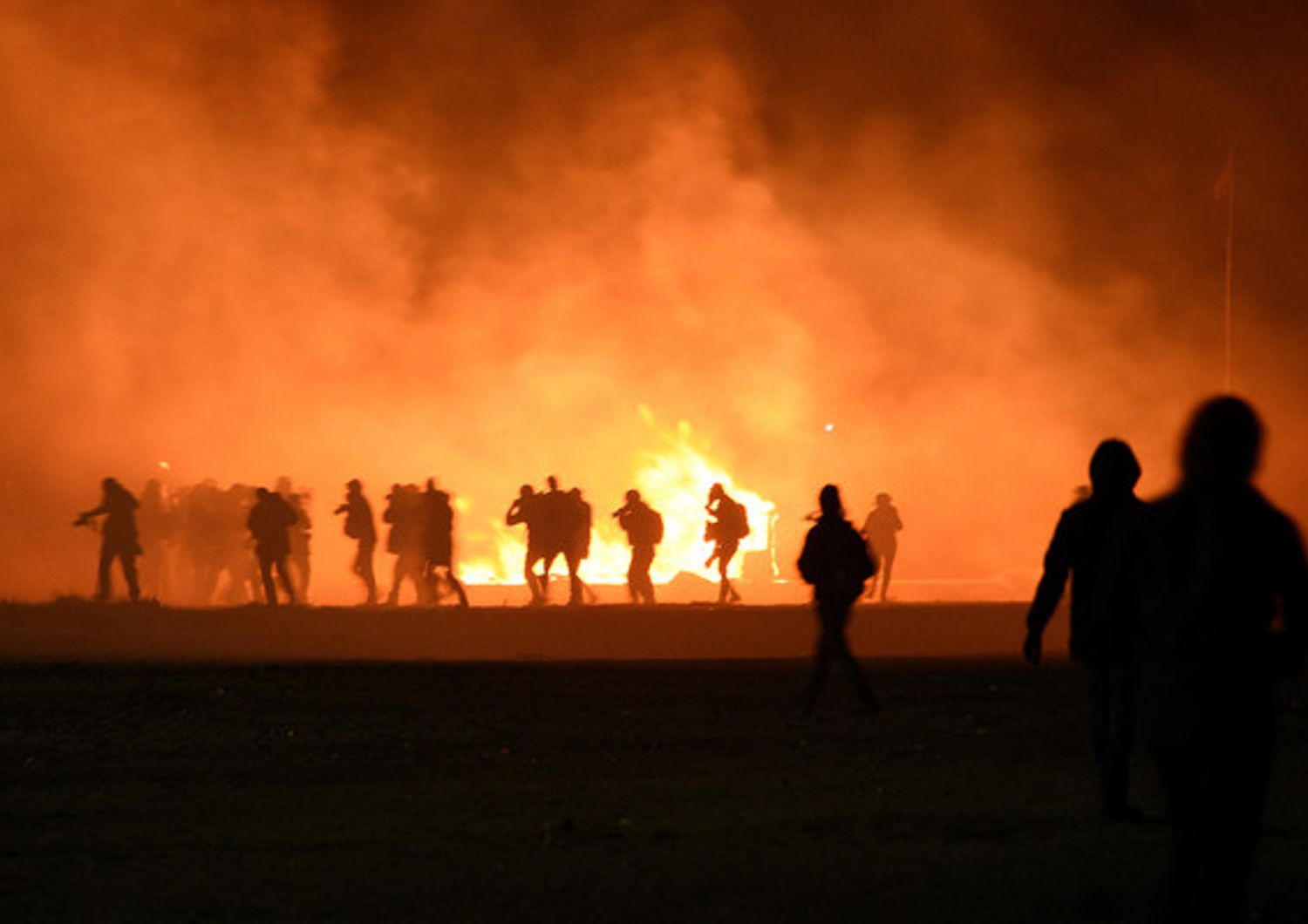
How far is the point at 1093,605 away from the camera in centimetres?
1132

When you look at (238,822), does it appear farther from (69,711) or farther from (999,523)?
(999,523)

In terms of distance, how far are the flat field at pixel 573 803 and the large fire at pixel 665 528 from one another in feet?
105

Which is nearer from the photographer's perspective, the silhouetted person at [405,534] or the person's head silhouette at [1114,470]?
the person's head silhouette at [1114,470]

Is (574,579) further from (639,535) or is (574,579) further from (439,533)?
(439,533)

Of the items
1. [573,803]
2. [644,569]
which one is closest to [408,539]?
[644,569]

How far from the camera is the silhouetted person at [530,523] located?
117 feet

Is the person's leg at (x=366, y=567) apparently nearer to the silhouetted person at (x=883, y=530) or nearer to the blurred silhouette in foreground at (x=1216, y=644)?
the silhouetted person at (x=883, y=530)

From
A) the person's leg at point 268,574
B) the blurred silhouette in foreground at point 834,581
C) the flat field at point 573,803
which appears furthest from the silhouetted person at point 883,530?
the blurred silhouette in foreground at point 834,581

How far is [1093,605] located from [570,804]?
2911 mm

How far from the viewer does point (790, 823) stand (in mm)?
11859

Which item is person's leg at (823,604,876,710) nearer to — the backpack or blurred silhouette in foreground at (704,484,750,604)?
blurred silhouette in foreground at (704,484,750,604)

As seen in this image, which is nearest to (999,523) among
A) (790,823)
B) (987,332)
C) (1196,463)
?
(987,332)

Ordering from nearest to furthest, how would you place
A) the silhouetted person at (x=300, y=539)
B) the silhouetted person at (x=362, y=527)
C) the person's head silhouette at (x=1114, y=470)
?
the person's head silhouette at (x=1114, y=470) < the silhouetted person at (x=362, y=527) < the silhouetted person at (x=300, y=539)

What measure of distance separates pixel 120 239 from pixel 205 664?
39957 mm
